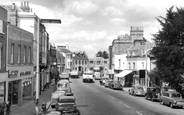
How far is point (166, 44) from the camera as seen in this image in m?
30.6

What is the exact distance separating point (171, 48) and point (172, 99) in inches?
217

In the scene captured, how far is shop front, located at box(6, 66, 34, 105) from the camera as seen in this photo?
24.7 metres

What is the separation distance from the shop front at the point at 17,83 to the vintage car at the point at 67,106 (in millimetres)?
4917

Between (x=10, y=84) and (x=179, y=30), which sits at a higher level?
(x=179, y=30)

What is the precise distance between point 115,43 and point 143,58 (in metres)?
23.6

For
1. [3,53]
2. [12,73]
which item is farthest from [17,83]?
[3,53]

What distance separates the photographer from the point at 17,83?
89.8ft

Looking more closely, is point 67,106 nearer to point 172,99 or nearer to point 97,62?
point 172,99

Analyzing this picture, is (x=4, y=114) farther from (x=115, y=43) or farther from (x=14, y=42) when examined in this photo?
(x=115, y=43)

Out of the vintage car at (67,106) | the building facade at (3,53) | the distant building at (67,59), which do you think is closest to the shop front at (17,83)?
the building facade at (3,53)

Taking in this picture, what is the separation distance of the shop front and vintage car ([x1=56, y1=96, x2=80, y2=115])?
492 centimetres

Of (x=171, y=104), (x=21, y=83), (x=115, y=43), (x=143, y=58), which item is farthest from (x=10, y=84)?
(x=115, y=43)

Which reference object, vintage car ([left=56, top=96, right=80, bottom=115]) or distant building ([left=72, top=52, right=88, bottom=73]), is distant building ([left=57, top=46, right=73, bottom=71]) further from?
vintage car ([left=56, top=96, right=80, bottom=115])

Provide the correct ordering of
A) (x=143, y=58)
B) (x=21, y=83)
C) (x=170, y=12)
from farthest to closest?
(x=143, y=58) < (x=170, y=12) < (x=21, y=83)
